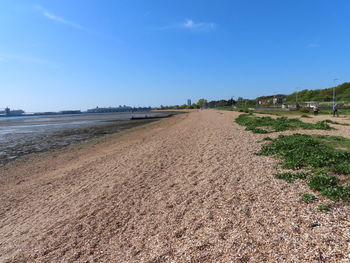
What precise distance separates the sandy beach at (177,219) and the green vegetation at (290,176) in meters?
0.24

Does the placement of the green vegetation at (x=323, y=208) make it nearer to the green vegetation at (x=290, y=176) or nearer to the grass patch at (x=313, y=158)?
the green vegetation at (x=290, y=176)

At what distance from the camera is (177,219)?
430 cm

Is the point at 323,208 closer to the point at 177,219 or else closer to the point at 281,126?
the point at 177,219

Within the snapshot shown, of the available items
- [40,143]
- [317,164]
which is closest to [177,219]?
[317,164]

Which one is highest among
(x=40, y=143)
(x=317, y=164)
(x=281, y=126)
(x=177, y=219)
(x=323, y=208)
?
(x=281, y=126)

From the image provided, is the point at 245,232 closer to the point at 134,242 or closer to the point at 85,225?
the point at 134,242

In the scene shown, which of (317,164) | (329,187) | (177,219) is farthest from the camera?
(317,164)

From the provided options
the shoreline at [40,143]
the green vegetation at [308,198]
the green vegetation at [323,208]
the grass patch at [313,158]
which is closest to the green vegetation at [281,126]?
the grass patch at [313,158]

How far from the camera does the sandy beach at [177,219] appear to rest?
3.17 m

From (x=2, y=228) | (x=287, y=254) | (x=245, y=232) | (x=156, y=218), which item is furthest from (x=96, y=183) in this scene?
(x=287, y=254)

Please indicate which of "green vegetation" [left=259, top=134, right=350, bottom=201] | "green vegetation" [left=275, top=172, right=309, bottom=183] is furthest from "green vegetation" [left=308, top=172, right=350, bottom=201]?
"green vegetation" [left=275, top=172, right=309, bottom=183]

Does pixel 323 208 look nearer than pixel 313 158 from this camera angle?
Yes

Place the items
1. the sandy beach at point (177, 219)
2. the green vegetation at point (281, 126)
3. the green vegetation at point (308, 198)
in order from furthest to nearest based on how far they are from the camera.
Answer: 1. the green vegetation at point (281, 126)
2. the green vegetation at point (308, 198)
3. the sandy beach at point (177, 219)

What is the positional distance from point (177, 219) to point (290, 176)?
341 centimetres
